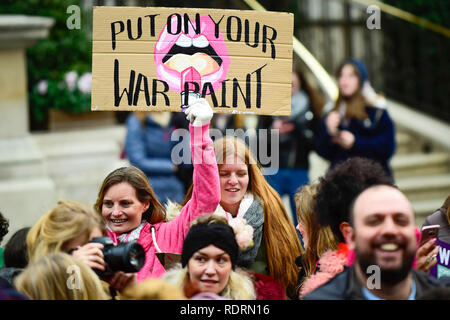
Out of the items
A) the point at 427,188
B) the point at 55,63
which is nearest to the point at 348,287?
the point at 427,188

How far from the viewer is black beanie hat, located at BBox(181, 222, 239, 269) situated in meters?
3.26

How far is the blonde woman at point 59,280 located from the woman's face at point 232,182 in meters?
1.17

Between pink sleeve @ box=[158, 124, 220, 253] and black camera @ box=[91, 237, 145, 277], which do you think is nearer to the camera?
black camera @ box=[91, 237, 145, 277]

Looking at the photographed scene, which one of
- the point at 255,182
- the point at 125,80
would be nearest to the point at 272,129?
the point at 255,182

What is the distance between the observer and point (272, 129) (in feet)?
21.9

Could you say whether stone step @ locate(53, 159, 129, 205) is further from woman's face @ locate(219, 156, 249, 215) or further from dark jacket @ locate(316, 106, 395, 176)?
woman's face @ locate(219, 156, 249, 215)

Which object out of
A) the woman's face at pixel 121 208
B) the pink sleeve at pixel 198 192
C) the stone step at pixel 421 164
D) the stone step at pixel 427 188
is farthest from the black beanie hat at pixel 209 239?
the stone step at pixel 421 164

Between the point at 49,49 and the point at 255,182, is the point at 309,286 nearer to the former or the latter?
the point at 255,182

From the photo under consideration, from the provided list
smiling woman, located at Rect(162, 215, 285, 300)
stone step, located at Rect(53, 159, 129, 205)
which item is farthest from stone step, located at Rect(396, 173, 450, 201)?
smiling woman, located at Rect(162, 215, 285, 300)

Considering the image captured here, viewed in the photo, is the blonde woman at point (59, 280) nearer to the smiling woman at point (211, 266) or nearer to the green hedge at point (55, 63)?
the smiling woman at point (211, 266)

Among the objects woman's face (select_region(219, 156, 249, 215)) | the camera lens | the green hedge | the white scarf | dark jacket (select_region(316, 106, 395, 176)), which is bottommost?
the camera lens

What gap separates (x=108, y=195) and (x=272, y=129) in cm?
307

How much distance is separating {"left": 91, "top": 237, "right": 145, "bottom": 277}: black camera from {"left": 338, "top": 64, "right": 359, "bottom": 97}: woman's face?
367 centimetres

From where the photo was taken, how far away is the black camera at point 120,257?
316 centimetres
